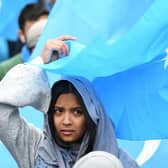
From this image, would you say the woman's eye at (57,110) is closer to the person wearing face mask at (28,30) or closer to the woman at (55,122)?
the woman at (55,122)

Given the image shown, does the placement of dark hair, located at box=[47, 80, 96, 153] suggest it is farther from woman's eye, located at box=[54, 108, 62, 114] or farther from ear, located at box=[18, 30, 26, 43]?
ear, located at box=[18, 30, 26, 43]

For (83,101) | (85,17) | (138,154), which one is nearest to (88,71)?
(83,101)

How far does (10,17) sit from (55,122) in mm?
4263

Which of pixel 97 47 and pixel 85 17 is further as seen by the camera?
pixel 85 17

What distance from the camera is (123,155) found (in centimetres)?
511

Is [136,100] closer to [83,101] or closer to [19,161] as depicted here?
[83,101]

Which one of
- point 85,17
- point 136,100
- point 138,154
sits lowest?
point 138,154

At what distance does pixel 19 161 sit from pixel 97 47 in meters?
0.76

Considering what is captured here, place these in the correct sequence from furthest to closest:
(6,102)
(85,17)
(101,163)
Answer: (85,17) < (6,102) < (101,163)

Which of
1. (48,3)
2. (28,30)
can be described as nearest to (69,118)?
(28,30)

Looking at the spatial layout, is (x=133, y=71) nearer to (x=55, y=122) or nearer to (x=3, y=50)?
(x=55, y=122)

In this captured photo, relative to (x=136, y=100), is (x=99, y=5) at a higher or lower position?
higher

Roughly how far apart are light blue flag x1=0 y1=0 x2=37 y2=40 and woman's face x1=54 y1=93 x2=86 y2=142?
404 centimetres

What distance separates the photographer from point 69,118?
498 centimetres
